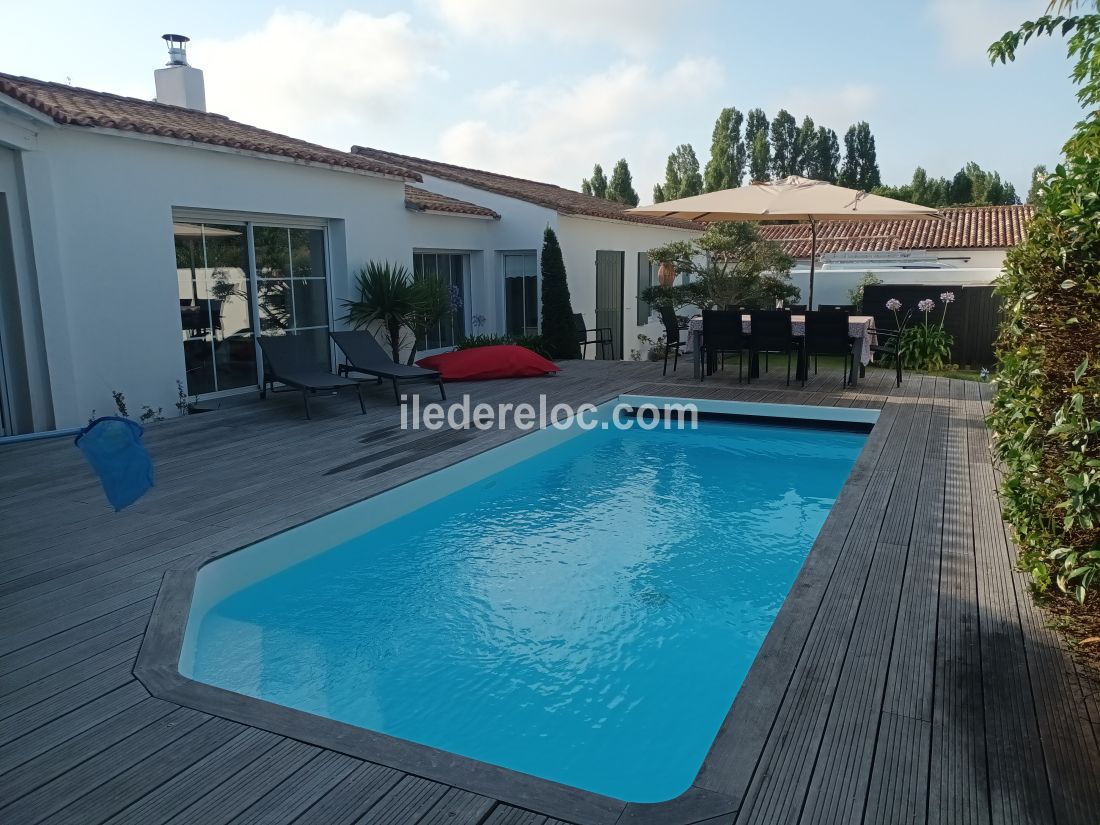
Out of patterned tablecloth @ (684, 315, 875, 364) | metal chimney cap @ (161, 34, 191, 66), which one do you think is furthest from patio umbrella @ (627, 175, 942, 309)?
metal chimney cap @ (161, 34, 191, 66)

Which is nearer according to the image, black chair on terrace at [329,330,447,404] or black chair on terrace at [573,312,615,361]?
black chair on terrace at [329,330,447,404]

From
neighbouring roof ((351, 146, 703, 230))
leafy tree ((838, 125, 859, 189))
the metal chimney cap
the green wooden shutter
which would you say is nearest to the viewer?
the metal chimney cap

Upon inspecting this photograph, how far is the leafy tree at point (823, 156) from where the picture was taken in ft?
191

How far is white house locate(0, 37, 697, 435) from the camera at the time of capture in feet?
24.1

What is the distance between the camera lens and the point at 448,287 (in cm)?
1357

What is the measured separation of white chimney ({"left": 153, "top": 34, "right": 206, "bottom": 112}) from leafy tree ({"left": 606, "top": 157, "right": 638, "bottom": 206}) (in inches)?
1340

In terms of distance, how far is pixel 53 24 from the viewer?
33.1 ft

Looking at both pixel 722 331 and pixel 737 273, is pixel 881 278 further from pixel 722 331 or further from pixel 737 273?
pixel 722 331

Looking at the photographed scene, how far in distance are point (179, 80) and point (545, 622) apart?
11704 mm

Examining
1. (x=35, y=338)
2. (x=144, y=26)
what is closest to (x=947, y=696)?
(x=35, y=338)

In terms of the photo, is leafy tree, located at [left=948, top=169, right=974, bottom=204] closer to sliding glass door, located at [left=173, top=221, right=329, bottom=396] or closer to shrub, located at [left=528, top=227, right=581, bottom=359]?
shrub, located at [left=528, top=227, right=581, bottom=359]

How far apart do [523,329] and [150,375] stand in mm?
7579

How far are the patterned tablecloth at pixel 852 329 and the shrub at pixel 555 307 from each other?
3.41 meters

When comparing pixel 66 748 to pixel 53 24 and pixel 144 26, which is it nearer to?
pixel 53 24
